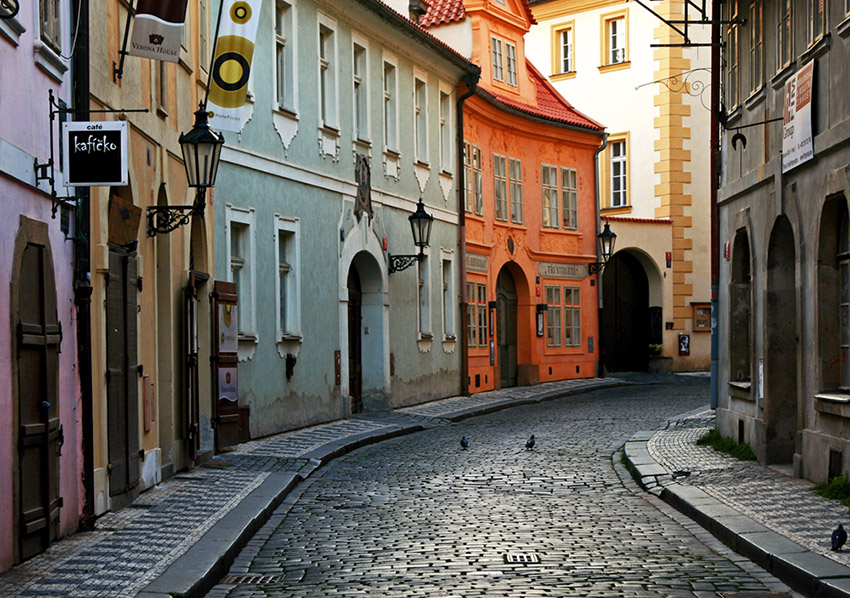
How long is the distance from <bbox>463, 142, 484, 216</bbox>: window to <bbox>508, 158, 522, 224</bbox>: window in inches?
86.6

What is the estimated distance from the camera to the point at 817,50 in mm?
12867

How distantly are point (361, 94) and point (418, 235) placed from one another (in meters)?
2.92

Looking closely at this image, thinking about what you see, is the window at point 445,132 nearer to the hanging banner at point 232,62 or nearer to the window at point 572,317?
the window at point 572,317

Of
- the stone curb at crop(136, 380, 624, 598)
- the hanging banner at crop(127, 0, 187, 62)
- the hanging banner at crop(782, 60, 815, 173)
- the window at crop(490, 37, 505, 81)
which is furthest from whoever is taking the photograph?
the window at crop(490, 37, 505, 81)

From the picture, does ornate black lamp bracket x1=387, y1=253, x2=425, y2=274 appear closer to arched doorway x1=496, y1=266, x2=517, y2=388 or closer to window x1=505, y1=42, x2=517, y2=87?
arched doorway x1=496, y1=266, x2=517, y2=388

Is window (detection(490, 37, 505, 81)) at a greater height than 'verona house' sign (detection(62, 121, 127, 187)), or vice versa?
window (detection(490, 37, 505, 81))

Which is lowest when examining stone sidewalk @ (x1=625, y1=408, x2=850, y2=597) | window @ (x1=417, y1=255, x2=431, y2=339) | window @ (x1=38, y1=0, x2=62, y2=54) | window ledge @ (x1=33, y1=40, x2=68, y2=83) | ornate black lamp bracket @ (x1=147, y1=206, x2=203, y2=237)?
stone sidewalk @ (x1=625, y1=408, x2=850, y2=597)

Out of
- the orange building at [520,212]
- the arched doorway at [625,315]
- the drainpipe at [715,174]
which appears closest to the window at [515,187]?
the orange building at [520,212]

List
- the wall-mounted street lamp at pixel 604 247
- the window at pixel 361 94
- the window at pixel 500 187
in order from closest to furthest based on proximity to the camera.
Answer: the window at pixel 361 94, the window at pixel 500 187, the wall-mounted street lamp at pixel 604 247

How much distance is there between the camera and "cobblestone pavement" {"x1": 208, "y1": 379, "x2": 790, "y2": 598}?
8562 mm

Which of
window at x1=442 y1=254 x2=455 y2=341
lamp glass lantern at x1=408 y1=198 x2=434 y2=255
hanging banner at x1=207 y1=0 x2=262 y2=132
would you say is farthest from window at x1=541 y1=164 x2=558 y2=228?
hanging banner at x1=207 y1=0 x2=262 y2=132

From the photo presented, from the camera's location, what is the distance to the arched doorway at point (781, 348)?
14742 mm

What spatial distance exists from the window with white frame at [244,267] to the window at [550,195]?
1760 centimetres

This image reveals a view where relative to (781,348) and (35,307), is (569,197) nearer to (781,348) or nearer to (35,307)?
(781,348)
